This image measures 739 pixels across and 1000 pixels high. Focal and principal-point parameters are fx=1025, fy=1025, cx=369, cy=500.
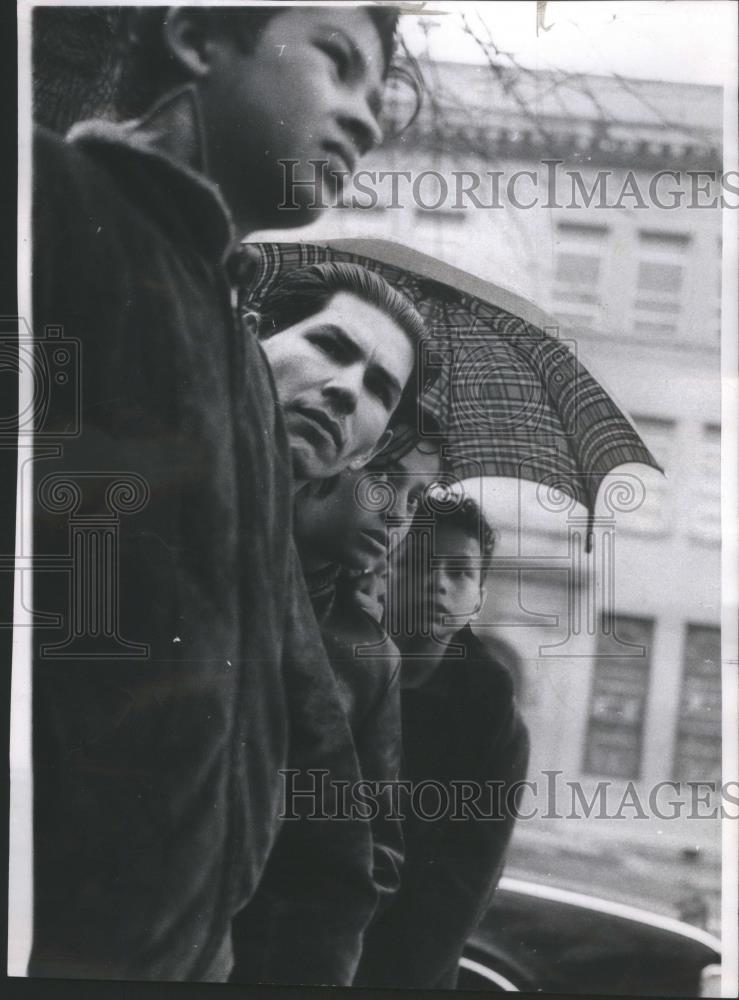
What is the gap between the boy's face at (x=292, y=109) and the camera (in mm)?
2859

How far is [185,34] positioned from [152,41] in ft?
0.31

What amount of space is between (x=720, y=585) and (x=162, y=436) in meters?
1.60

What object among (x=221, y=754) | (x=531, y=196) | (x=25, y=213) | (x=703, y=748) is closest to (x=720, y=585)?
(x=703, y=748)

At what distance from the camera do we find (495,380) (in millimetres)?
2877

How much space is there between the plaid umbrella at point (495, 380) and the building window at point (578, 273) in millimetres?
67

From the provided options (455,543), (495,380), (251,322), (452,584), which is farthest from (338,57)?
(452,584)

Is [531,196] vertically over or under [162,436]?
over

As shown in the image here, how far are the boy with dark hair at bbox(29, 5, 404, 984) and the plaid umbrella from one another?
→ 25 cm

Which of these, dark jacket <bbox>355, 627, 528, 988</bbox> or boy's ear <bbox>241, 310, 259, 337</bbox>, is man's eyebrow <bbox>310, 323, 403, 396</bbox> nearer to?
boy's ear <bbox>241, 310, 259, 337</bbox>

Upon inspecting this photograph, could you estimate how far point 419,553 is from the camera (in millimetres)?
2854

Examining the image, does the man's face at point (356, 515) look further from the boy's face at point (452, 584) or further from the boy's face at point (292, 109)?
the boy's face at point (292, 109)

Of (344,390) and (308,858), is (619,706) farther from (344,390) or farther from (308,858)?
(344,390)

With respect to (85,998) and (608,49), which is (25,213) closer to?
(608,49)

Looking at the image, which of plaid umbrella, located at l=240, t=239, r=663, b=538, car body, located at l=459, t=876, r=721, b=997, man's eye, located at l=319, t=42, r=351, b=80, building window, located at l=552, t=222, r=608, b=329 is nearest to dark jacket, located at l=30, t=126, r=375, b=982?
plaid umbrella, located at l=240, t=239, r=663, b=538
